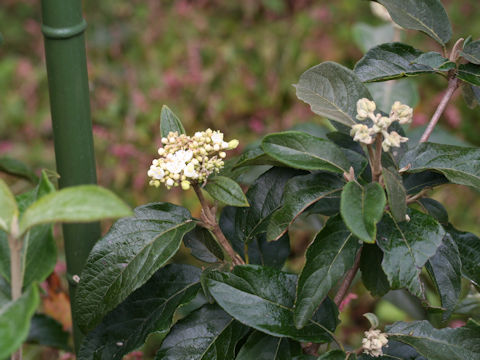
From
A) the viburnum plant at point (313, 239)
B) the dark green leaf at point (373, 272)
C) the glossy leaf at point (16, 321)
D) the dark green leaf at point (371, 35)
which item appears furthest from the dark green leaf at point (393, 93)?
the glossy leaf at point (16, 321)

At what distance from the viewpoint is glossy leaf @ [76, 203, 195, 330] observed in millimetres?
662

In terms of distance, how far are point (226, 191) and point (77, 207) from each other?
22 centimetres

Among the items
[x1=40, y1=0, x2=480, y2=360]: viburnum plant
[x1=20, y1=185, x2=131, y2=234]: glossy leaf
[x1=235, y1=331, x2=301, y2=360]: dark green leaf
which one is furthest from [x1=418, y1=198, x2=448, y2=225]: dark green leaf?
[x1=20, y1=185, x2=131, y2=234]: glossy leaf

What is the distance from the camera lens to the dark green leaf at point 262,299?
65 cm

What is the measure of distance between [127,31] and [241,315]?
7.38 ft

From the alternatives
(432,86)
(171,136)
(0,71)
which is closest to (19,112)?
(0,71)

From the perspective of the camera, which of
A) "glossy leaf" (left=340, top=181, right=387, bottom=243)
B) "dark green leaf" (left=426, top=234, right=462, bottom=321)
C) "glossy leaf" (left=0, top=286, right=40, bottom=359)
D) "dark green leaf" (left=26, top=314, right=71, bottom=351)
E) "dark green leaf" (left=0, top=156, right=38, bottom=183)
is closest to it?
"glossy leaf" (left=0, top=286, right=40, bottom=359)

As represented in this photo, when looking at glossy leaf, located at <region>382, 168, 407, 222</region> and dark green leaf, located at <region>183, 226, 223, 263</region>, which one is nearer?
glossy leaf, located at <region>382, 168, 407, 222</region>

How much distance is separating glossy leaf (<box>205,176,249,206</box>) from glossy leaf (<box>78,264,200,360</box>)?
0.13 m

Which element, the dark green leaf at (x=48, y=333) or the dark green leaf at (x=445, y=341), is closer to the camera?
the dark green leaf at (x=445, y=341)

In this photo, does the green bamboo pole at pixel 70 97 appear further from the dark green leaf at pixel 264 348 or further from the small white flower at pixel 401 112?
the small white flower at pixel 401 112

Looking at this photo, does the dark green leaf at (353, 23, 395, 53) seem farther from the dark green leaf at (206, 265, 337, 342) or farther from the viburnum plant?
the dark green leaf at (206, 265, 337, 342)

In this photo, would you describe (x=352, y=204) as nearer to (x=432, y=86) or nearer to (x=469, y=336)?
(x=469, y=336)

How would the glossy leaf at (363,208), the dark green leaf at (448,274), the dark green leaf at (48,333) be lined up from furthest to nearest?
1. the dark green leaf at (48,333)
2. the dark green leaf at (448,274)
3. the glossy leaf at (363,208)
